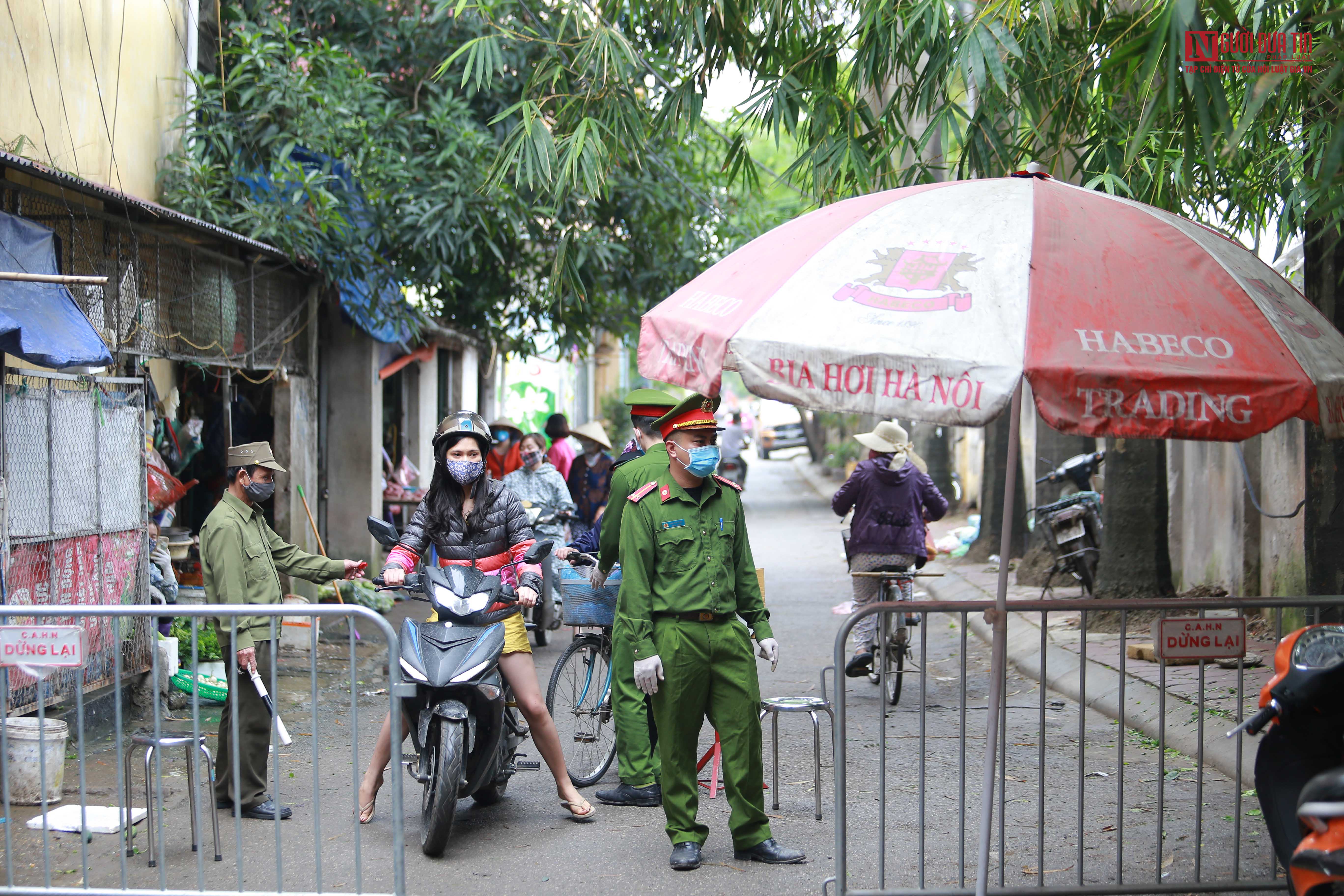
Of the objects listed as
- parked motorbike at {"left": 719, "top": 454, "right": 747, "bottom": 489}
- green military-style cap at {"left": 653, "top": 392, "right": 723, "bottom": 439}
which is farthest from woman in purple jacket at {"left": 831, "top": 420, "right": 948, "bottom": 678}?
parked motorbike at {"left": 719, "top": 454, "right": 747, "bottom": 489}

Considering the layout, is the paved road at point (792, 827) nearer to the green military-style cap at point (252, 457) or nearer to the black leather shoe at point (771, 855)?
the black leather shoe at point (771, 855)

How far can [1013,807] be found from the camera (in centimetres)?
564

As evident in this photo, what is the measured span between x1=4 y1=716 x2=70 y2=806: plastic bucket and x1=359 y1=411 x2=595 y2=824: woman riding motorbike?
155cm

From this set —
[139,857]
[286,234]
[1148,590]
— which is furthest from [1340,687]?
[286,234]

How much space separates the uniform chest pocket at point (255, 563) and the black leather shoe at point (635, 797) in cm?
194

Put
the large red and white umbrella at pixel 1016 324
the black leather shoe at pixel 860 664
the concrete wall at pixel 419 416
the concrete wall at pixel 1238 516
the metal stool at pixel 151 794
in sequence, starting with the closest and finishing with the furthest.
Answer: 1. the large red and white umbrella at pixel 1016 324
2. the metal stool at pixel 151 794
3. the black leather shoe at pixel 860 664
4. the concrete wall at pixel 1238 516
5. the concrete wall at pixel 419 416

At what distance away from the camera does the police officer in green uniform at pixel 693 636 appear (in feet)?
15.5

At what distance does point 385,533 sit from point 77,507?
2.80 metres

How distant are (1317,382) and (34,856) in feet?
17.0

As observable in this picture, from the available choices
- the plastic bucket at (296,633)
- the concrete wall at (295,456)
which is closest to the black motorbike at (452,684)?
the plastic bucket at (296,633)

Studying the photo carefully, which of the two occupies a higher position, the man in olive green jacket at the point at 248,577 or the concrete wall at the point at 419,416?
the concrete wall at the point at 419,416

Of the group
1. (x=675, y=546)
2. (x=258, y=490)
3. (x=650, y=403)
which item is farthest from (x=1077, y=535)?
(x=258, y=490)

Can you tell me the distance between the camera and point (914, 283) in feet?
11.7

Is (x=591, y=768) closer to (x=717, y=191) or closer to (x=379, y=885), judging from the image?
(x=379, y=885)
